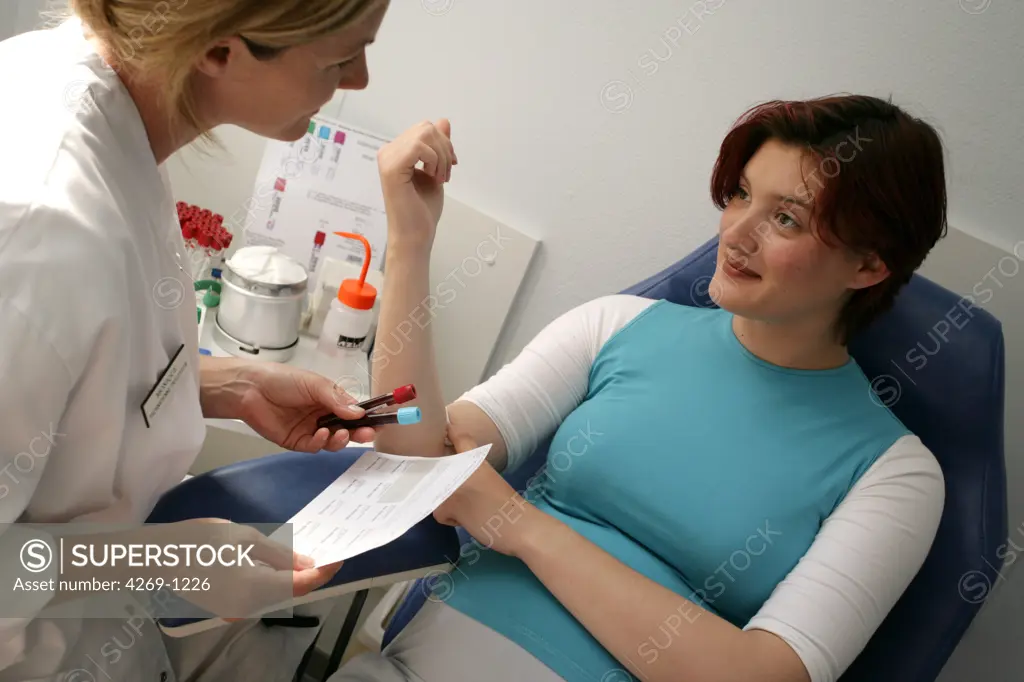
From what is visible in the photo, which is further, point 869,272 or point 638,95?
point 638,95

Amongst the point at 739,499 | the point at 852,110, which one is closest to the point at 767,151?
the point at 852,110

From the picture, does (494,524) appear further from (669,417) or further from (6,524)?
(6,524)

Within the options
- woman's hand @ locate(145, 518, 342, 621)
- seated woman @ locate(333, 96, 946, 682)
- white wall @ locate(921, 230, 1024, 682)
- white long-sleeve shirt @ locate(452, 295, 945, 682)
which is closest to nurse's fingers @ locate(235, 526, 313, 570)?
woman's hand @ locate(145, 518, 342, 621)

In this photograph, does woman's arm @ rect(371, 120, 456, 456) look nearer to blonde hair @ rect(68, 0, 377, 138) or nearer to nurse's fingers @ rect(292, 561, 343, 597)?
nurse's fingers @ rect(292, 561, 343, 597)

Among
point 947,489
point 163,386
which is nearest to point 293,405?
point 163,386

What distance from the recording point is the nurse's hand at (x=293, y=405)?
111cm

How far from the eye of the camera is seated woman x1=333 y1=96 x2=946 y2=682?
38.7 inches

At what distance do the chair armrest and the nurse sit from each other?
48 millimetres

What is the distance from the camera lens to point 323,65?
0.77 m

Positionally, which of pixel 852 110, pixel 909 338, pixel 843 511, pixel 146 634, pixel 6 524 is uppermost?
pixel 852 110

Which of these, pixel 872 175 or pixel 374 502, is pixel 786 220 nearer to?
pixel 872 175

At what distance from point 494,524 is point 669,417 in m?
0.34

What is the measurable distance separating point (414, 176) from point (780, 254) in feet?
1.90

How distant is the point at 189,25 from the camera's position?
676 mm
